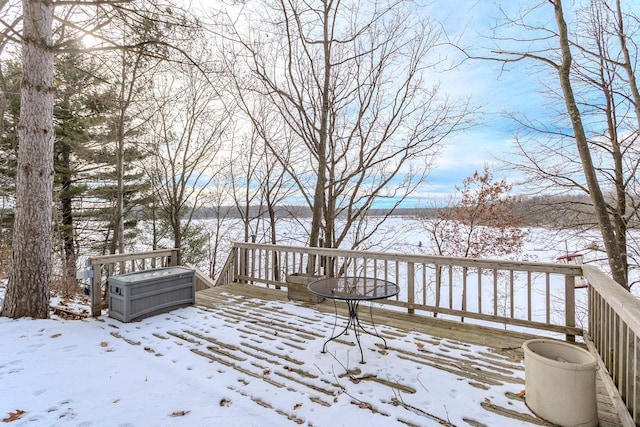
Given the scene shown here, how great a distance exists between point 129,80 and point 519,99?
10.8 metres

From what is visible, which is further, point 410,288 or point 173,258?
point 173,258

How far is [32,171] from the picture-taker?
381 cm

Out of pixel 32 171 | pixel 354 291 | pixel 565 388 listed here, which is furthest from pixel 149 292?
pixel 565 388

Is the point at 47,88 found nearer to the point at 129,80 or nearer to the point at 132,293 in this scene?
the point at 132,293

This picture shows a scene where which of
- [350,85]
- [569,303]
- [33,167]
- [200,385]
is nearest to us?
Result: [200,385]

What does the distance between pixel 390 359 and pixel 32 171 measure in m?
4.79

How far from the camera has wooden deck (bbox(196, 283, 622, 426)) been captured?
2.22 metres

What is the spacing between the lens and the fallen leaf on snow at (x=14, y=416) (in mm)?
2037

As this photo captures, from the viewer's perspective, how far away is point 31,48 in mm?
3768

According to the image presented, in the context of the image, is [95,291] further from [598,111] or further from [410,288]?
[598,111]

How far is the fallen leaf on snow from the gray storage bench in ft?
6.13

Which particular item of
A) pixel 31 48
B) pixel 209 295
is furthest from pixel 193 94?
pixel 209 295

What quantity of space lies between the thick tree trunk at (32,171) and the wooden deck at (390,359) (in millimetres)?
2151

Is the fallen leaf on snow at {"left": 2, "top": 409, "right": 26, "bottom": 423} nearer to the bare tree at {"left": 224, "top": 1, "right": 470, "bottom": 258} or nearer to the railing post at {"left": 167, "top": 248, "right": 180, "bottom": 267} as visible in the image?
the railing post at {"left": 167, "top": 248, "right": 180, "bottom": 267}
